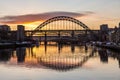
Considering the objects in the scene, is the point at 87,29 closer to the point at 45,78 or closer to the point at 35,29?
the point at 35,29

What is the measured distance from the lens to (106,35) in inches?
7766

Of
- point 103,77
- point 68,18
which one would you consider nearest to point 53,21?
point 68,18

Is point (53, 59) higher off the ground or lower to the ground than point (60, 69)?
lower

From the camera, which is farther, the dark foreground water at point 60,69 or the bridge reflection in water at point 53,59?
the bridge reflection in water at point 53,59

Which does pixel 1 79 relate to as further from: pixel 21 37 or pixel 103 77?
pixel 21 37

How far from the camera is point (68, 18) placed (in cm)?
18825

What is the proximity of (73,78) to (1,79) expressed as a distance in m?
5.48

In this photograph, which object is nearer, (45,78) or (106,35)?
(45,78)

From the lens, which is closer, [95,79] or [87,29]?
[95,79]

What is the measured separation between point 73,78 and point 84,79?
1.04m

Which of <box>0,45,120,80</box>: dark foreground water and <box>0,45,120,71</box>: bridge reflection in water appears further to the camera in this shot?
<box>0,45,120,71</box>: bridge reflection in water

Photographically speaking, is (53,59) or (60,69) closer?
(60,69)

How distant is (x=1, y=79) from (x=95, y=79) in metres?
7.07

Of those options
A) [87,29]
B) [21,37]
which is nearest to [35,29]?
[21,37]
